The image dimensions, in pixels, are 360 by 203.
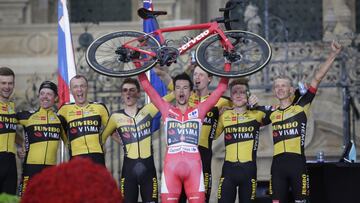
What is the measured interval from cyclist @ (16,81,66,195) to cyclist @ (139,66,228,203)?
3.91ft

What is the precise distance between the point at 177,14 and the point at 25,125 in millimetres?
8656

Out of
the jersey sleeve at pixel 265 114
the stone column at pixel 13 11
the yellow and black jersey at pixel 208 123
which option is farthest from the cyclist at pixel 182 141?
the stone column at pixel 13 11

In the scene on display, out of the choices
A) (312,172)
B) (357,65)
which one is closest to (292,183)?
(312,172)

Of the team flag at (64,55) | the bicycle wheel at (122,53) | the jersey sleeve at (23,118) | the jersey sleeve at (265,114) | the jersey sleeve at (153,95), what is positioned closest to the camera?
the bicycle wheel at (122,53)

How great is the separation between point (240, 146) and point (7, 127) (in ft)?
7.83

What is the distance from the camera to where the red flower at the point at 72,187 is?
4.38 m

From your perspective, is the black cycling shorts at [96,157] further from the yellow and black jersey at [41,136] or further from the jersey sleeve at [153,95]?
the jersey sleeve at [153,95]

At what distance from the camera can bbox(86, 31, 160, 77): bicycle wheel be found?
8828 millimetres

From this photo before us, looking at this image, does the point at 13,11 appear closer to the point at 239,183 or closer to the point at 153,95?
the point at 153,95

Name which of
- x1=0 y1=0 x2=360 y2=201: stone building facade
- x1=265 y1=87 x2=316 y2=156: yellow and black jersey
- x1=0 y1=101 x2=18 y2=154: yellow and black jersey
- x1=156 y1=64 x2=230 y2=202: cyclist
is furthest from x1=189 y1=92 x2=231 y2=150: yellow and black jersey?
x1=0 y1=0 x2=360 y2=201: stone building facade

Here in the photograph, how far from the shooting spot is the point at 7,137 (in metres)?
9.53

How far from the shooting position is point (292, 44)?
15797 mm

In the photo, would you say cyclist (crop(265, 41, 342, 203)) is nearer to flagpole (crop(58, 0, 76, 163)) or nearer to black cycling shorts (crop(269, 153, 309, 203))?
black cycling shorts (crop(269, 153, 309, 203))

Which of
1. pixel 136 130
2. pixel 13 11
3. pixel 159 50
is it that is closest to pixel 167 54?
pixel 159 50
